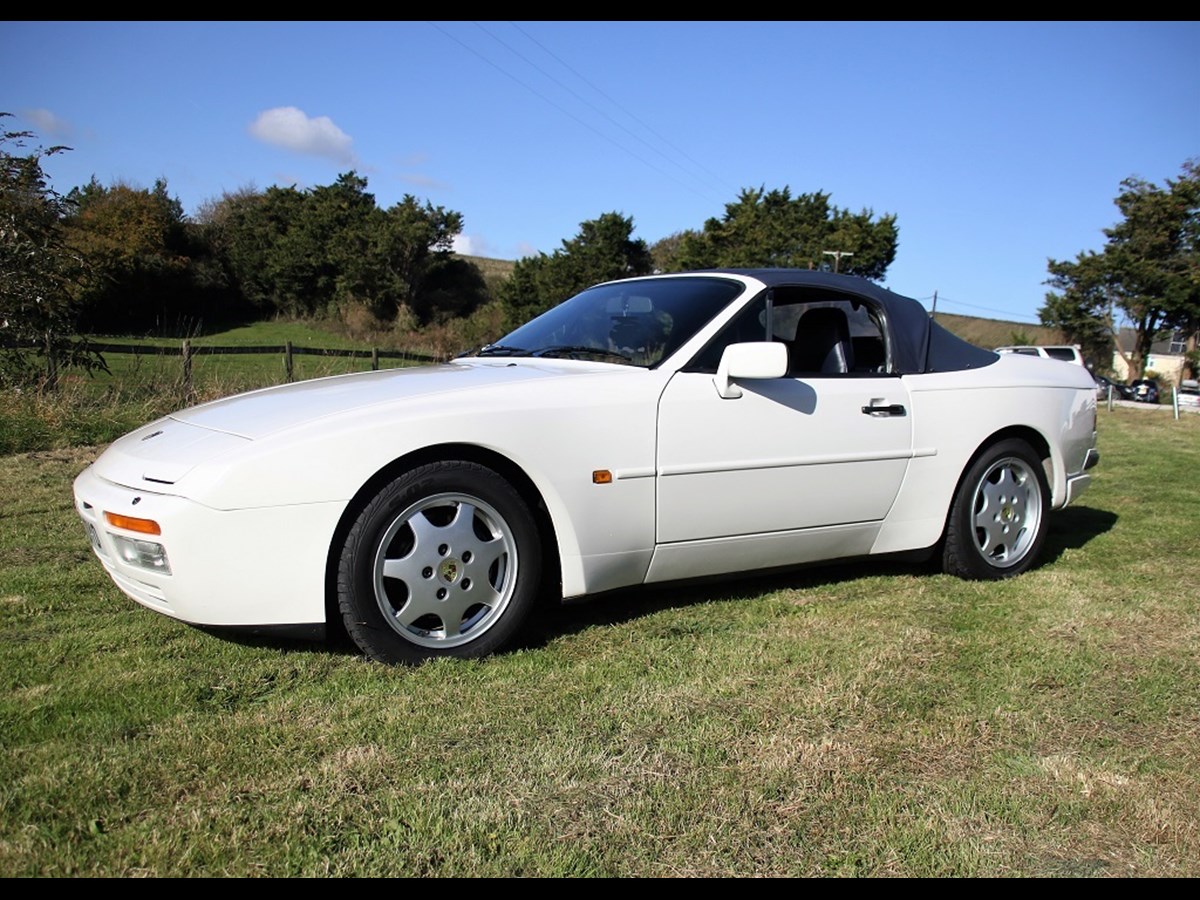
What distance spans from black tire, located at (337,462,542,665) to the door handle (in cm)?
173

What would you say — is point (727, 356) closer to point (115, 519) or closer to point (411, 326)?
point (115, 519)

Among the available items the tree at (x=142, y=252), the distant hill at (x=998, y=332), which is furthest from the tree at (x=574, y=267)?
the distant hill at (x=998, y=332)

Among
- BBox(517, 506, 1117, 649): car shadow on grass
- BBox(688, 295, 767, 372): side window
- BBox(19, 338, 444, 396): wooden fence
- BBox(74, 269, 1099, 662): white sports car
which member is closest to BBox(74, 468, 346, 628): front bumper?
BBox(74, 269, 1099, 662): white sports car

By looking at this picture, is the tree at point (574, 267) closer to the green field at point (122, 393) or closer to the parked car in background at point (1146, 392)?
the parked car in background at point (1146, 392)

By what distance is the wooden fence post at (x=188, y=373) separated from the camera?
10.2 metres

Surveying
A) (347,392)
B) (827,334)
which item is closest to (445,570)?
(347,392)

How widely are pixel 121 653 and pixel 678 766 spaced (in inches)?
→ 79.0

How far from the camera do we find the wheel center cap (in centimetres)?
310

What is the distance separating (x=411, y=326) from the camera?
4391 centimetres

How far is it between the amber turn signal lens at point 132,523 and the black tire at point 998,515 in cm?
352

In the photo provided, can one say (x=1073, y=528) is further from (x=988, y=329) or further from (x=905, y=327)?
(x=988, y=329)

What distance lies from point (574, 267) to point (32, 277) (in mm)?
42195

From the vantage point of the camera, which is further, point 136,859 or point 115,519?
point 115,519

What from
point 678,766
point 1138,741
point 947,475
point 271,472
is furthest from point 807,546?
point 271,472
